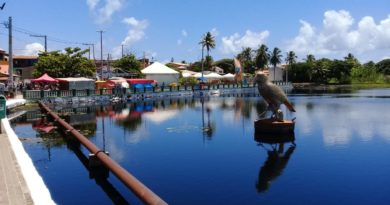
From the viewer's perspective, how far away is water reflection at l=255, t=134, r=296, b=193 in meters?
18.3

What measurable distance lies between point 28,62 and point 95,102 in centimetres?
5437

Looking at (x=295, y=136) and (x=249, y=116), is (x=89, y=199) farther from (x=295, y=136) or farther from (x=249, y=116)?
(x=249, y=116)

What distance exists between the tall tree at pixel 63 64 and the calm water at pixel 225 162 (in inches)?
1540

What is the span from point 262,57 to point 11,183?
143 metres

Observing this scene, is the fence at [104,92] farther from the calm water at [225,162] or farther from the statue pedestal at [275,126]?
the statue pedestal at [275,126]

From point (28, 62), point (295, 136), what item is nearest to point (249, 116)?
point (295, 136)

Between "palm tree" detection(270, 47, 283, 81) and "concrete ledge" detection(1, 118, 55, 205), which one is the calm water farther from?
"palm tree" detection(270, 47, 283, 81)

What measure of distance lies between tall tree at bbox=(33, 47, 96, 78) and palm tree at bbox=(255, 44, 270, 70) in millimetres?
83440

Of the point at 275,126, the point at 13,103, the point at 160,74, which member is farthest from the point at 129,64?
the point at 275,126

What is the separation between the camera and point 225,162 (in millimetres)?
21953

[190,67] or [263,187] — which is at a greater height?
[190,67]

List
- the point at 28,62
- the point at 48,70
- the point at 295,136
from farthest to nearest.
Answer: the point at 28,62, the point at 48,70, the point at 295,136

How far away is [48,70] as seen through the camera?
74938 mm

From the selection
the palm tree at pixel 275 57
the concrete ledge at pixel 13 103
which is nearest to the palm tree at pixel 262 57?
the palm tree at pixel 275 57
